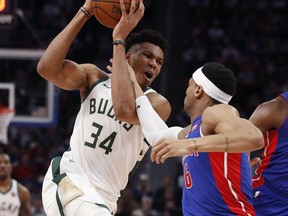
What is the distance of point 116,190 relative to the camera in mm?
5270

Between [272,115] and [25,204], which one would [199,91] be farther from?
[25,204]

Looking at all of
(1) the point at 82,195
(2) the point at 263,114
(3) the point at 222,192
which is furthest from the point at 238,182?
(1) the point at 82,195

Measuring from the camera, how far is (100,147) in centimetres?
512

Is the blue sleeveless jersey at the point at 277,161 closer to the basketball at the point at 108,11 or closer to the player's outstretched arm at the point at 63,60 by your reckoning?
the basketball at the point at 108,11

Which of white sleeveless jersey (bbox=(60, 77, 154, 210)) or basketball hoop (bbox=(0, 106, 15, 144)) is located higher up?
white sleeveless jersey (bbox=(60, 77, 154, 210))

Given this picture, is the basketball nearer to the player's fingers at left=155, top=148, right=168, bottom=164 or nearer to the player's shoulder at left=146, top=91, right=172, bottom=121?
the player's shoulder at left=146, top=91, right=172, bottom=121

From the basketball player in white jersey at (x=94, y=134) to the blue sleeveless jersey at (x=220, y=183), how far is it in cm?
82

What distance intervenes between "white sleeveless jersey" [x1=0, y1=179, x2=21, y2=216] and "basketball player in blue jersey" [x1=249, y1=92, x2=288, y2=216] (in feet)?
15.0

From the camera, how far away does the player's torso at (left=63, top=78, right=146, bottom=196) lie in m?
5.12

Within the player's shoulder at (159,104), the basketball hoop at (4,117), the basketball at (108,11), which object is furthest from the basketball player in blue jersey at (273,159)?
the basketball hoop at (4,117)

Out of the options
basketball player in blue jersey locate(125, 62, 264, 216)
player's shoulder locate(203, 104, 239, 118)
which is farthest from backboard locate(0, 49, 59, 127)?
player's shoulder locate(203, 104, 239, 118)

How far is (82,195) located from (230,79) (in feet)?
4.49

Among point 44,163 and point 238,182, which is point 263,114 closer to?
point 238,182

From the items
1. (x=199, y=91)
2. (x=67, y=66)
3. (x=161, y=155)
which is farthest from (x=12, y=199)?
(x=161, y=155)
